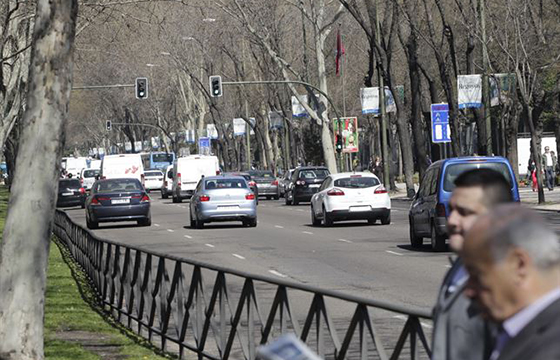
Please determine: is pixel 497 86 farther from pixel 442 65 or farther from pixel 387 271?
pixel 387 271

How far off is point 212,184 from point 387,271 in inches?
725

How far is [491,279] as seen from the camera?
117 inches

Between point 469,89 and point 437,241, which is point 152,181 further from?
point 437,241

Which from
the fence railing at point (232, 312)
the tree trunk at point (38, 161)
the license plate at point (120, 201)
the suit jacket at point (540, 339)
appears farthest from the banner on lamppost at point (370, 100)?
the suit jacket at point (540, 339)

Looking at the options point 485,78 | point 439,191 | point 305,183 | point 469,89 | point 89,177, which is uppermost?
point 485,78

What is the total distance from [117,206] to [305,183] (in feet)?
52.1

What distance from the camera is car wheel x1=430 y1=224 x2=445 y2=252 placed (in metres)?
25.1

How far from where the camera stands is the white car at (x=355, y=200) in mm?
35875

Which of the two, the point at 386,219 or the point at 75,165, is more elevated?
the point at 75,165

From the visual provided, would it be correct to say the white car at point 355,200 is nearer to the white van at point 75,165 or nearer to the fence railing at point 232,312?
the fence railing at point 232,312

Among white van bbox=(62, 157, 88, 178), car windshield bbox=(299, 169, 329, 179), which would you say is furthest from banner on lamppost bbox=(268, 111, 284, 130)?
car windshield bbox=(299, 169, 329, 179)

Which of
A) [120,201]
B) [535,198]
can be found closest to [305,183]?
[535,198]

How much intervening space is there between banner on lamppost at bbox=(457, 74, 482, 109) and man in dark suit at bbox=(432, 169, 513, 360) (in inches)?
1656

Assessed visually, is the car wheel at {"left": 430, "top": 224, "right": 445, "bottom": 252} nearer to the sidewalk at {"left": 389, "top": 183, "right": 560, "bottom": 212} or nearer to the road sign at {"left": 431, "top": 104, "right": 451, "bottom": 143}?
the sidewalk at {"left": 389, "top": 183, "right": 560, "bottom": 212}
